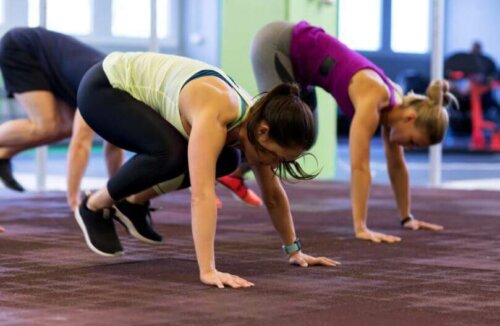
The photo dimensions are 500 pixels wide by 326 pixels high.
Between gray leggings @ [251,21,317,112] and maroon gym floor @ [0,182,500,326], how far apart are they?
57 centimetres

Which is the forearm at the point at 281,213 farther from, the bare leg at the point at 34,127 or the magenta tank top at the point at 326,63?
the bare leg at the point at 34,127

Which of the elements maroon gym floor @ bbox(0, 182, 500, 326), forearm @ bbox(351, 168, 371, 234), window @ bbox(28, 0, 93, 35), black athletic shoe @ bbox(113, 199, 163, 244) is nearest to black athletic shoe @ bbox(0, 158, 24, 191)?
maroon gym floor @ bbox(0, 182, 500, 326)

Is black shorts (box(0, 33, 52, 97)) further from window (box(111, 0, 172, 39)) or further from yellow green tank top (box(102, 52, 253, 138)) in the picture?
window (box(111, 0, 172, 39))

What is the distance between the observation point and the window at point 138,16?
6418mm

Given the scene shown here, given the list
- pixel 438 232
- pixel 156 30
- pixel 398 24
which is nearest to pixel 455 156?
pixel 398 24

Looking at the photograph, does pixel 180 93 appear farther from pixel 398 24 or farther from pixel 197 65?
pixel 398 24

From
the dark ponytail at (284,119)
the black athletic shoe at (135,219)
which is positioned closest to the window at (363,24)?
the black athletic shoe at (135,219)

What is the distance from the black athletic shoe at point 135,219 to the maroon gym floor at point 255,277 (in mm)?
55

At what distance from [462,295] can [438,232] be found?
1.42 metres

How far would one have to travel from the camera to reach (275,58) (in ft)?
13.7

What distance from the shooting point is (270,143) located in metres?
2.42

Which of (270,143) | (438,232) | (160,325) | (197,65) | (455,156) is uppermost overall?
(197,65)

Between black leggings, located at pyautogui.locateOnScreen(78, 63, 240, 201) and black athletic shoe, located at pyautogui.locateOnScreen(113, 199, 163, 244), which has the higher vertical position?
black leggings, located at pyautogui.locateOnScreen(78, 63, 240, 201)

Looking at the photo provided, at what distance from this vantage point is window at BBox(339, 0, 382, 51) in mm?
12016
